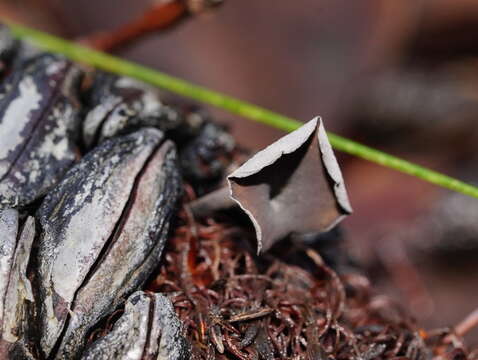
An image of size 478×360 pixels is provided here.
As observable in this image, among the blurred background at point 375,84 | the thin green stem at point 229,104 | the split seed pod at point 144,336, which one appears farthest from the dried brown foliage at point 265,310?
the blurred background at point 375,84

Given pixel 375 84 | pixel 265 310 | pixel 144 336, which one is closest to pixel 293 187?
pixel 265 310

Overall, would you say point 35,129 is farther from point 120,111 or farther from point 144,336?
point 144,336

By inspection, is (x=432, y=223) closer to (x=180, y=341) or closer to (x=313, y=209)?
(x=313, y=209)

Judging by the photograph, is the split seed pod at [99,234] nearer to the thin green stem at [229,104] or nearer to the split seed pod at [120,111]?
the split seed pod at [120,111]

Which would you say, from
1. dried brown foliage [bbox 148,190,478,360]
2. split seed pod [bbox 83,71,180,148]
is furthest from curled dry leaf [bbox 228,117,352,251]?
split seed pod [bbox 83,71,180,148]

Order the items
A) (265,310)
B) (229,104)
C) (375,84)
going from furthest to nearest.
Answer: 1. (375,84)
2. (229,104)
3. (265,310)
